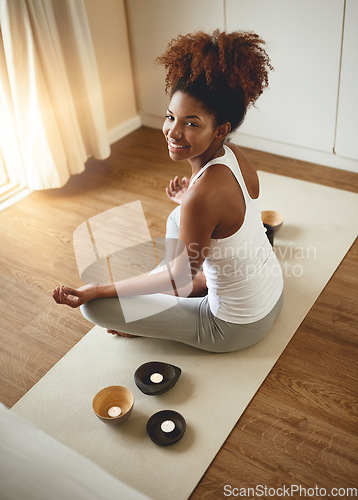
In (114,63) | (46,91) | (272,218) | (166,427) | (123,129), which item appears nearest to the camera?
(166,427)

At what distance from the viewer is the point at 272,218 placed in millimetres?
2387

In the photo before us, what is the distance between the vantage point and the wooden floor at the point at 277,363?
1.52 m

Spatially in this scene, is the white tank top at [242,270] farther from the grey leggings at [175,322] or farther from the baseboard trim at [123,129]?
the baseboard trim at [123,129]

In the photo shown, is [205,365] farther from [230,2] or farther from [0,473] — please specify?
[230,2]

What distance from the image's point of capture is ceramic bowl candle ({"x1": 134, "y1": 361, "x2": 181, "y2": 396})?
171 centimetres

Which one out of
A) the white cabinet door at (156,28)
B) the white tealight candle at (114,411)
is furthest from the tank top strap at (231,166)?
the white cabinet door at (156,28)

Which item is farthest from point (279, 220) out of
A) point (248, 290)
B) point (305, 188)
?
point (248, 290)

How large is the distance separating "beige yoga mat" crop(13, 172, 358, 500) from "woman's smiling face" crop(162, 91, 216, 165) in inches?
28.9

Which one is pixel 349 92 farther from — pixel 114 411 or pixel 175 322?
pixel 114 411

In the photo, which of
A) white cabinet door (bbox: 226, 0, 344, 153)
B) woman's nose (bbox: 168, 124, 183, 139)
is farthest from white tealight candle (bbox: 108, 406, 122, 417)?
white cabinet door (bbox: 226, 0, 344, 153)

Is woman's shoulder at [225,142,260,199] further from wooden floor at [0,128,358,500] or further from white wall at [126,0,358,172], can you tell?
white wall at [126,0,358,172]

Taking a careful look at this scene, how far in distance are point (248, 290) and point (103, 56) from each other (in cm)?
197

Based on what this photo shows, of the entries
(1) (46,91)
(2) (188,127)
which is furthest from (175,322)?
(1) (46,91)

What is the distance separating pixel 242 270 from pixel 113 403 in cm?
59
